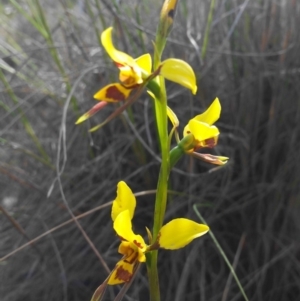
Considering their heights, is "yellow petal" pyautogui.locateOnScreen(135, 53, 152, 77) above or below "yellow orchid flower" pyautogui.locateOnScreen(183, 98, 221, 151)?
above

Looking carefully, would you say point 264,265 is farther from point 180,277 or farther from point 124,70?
point 124,70

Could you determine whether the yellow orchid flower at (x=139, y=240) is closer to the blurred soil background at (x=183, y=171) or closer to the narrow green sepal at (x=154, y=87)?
the narrow green sepal at (x=154, y=87)

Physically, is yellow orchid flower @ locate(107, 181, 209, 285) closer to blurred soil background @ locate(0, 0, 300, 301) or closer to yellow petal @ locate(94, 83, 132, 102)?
yellow petal @ locate(94, 83, 132, 102)

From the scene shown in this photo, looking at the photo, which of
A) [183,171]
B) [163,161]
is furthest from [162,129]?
[183,171]

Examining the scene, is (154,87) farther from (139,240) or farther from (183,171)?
(183,171)

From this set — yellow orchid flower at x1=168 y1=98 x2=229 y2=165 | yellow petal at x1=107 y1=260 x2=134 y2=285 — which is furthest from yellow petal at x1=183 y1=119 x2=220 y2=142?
yellow petal at x1=107 y1=260 x2=134 y2=285

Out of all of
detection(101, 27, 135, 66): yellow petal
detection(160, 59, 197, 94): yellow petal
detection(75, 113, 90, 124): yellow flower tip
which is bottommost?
detection(75, 113, 90, 124): yellow flower tip
